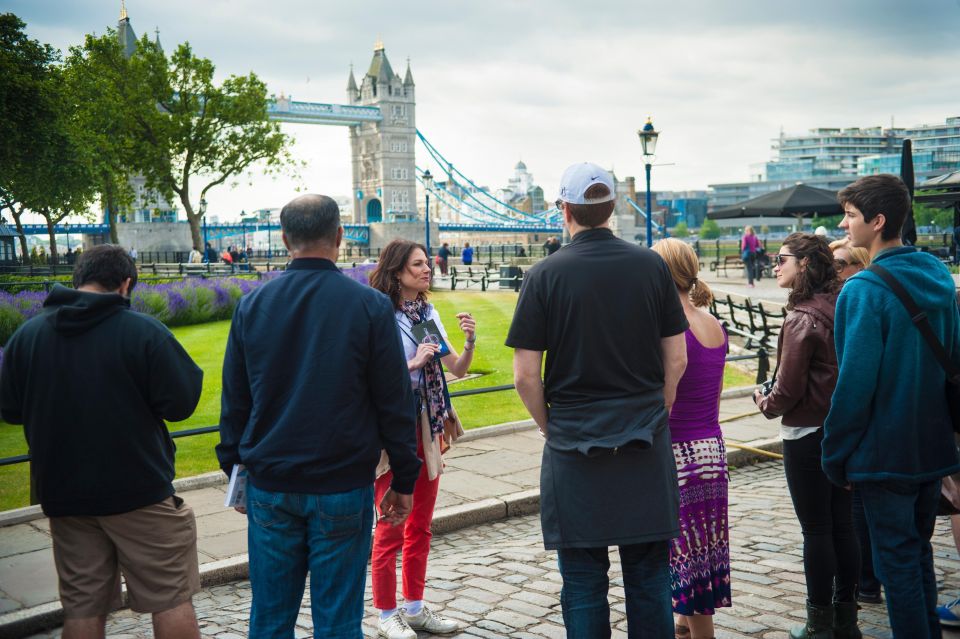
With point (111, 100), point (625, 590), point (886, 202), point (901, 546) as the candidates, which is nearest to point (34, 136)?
point (625, 590)

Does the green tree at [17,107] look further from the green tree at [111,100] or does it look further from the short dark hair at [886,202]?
the green tree at [111,100]

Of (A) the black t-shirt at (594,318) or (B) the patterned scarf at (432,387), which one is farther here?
(B) the patterned scarf at (432,387)

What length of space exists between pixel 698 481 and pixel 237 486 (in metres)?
1.92

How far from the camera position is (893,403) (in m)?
3.40

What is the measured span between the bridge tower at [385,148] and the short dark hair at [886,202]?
129m

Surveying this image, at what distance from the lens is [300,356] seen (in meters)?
3.01

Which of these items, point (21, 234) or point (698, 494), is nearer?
point (698, 494)

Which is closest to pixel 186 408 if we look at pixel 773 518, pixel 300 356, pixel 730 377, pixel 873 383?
pixel 300 356

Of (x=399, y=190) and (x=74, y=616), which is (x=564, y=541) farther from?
(x=399, y=190)

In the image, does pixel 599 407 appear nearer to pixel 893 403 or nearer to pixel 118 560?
pixel 893 403

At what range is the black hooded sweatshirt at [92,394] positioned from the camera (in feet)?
10.8

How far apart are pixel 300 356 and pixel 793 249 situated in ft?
7.97

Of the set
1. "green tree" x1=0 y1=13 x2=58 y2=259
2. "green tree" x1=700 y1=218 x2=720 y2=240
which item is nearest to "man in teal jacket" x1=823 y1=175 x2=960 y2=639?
"green tree" x1=0 y1=13 x2=58 y2=259

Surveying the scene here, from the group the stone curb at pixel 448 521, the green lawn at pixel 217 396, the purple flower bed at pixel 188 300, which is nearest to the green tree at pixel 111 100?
the purple flower bed at pixel 188 300
